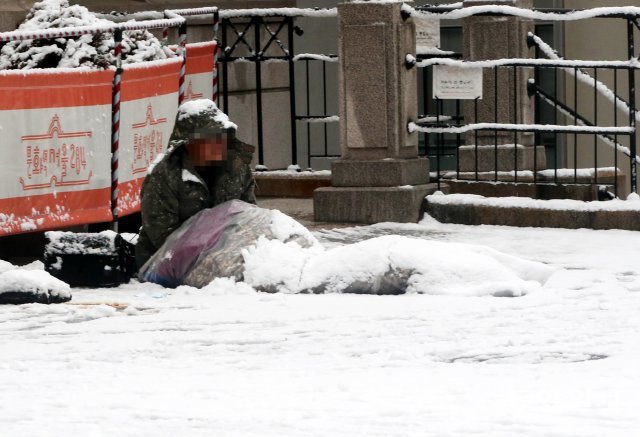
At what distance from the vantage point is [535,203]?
12.9 metres

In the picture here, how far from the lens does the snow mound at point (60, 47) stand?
1162cm

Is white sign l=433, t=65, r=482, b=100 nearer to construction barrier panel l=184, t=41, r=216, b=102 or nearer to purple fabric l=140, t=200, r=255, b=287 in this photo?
construction barrier panel l=184, t=41, r=216, b=102

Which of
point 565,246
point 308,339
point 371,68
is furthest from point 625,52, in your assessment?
point 308,339

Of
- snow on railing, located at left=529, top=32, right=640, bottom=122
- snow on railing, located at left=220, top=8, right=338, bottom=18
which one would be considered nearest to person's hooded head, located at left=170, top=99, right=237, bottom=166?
snow on railing, located at left=529, top=32, right=640, bottom=122

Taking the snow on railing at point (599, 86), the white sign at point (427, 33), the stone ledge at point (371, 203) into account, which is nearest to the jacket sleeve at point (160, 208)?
the stone ledge at point (371, 203)

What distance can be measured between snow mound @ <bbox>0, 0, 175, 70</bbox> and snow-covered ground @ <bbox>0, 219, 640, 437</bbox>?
220cm

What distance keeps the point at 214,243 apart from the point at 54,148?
1.68 meters

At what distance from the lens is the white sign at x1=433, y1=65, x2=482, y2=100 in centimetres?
1355

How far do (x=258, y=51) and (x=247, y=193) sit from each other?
17.3ft

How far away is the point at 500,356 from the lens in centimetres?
775

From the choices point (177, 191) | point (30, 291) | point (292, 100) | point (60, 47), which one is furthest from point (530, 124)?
point (30, 291)

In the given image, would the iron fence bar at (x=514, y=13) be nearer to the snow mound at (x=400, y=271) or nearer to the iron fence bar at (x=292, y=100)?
the iron fence bar at (x=292, y=100)

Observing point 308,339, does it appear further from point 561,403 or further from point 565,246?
point 565,246

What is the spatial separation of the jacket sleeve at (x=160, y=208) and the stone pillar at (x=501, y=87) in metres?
4.84
